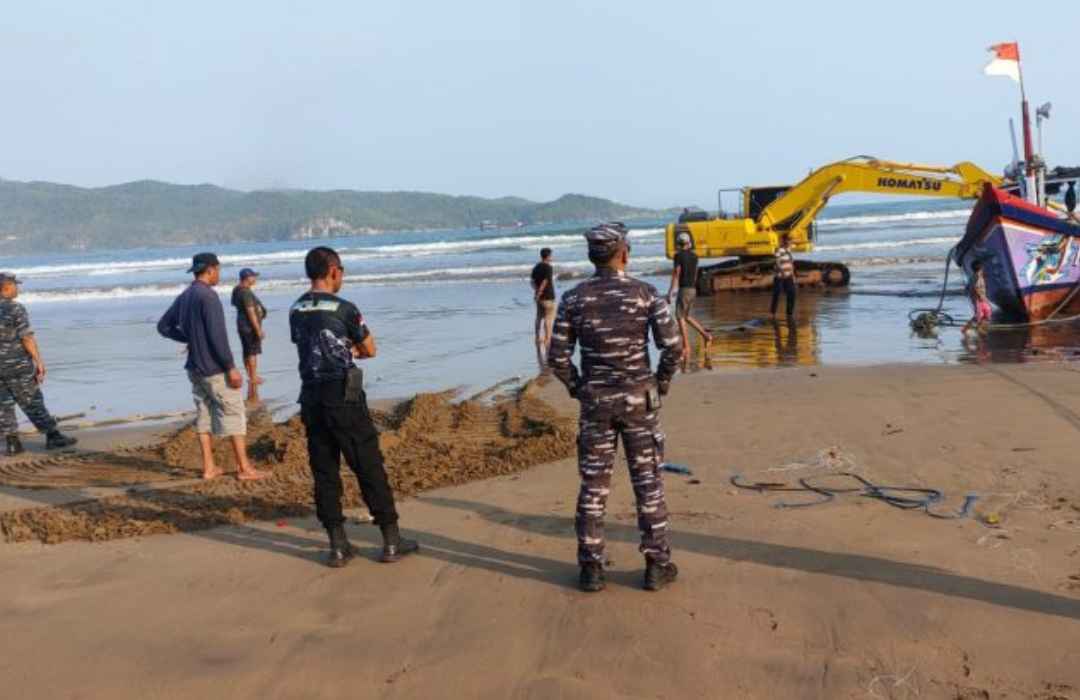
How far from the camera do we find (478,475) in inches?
273

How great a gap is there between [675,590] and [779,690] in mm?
994

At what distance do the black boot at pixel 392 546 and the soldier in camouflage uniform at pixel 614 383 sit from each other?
1.17 meters

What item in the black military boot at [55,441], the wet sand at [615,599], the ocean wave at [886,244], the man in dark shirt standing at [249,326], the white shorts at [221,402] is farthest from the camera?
the ocean wave at [886,244]

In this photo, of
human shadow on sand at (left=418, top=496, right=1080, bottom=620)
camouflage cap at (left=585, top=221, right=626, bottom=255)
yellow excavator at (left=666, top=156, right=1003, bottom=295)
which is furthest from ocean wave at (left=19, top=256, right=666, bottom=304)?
camouflage cap at (left=585, top=221, right=626, bottom=255)

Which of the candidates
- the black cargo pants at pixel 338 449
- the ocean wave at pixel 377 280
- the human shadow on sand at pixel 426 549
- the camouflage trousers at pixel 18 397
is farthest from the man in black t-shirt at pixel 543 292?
the ocean wave at pixel 377 280

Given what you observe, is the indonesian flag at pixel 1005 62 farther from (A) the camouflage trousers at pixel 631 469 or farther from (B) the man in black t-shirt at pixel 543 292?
(A) the camouflage trousers at pixel 631 469

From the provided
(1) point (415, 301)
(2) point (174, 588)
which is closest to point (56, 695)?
(2) point (174, 588)

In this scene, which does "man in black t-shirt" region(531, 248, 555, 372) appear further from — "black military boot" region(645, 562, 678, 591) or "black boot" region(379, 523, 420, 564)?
"black military boot" region(645, 562, 678, 591)

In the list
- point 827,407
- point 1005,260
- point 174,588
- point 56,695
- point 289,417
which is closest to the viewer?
point 56,695

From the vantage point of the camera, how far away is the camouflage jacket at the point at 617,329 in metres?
4.39

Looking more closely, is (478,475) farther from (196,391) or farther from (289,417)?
(289,417)

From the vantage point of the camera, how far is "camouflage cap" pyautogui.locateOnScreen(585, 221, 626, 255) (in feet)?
14.5

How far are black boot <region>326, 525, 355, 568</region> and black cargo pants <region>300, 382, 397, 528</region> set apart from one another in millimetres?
46

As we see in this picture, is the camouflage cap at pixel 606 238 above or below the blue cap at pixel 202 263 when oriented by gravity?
below
